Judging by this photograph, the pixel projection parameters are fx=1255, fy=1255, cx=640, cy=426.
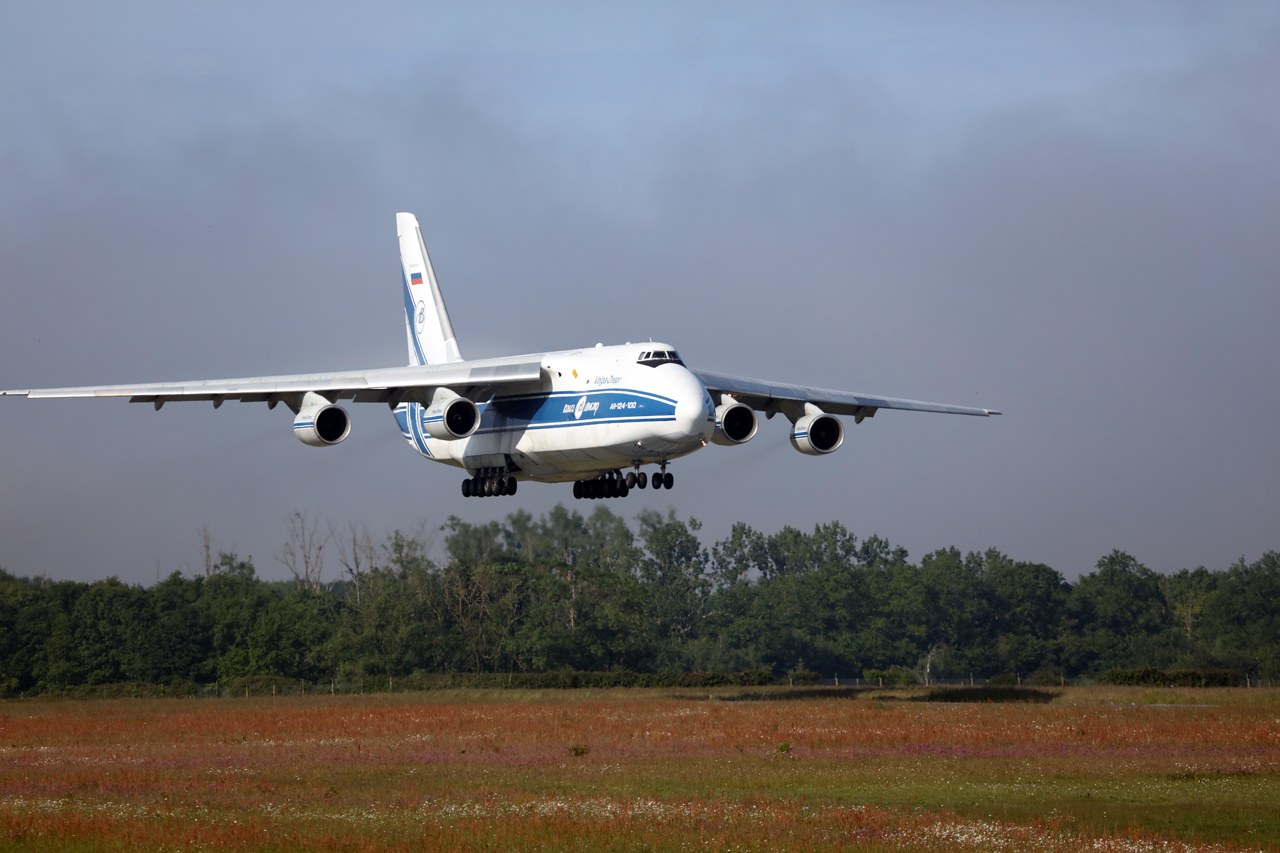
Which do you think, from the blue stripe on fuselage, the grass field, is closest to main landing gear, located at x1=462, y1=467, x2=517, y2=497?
the blue stripe on fuselage

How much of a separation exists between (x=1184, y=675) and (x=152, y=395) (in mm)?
33603

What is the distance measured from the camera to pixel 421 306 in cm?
3262

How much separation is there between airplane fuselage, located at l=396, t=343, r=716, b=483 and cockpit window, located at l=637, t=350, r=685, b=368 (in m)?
0.03

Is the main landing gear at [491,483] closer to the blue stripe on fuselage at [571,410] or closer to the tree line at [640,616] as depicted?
the blue stripe on fuselage at [571,410]

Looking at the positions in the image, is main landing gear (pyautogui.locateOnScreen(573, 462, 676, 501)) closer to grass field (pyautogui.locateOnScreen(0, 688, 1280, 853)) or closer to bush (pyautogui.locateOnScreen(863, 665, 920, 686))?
grass field (pyautogui.locateOnScreen(0, 688, 1280, 853))

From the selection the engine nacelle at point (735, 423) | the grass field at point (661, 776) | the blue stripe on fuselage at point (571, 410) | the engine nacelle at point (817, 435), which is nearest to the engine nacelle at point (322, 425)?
the blue stripe on fuselage at point (571, 410)

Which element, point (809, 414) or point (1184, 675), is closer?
point (809, 414)

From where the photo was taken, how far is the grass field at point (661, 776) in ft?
47.9

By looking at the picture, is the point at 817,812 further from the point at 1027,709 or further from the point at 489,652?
the point at 489,652

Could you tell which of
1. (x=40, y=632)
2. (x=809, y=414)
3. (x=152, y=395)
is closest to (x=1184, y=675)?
(x=809, y=414)

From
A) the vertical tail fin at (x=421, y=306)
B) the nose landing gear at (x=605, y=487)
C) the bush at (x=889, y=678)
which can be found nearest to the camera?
the nose landing gear at (x=605, y=487)

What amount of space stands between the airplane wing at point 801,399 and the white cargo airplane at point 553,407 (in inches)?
1.6

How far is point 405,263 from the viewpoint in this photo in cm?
3381

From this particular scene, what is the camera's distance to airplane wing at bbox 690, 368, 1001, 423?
88.3ft
